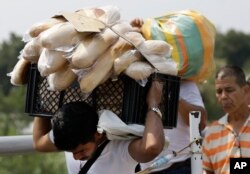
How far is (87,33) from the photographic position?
4191mm

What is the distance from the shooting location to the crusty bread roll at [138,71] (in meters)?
4.11

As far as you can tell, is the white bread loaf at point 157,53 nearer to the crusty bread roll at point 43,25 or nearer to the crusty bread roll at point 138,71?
the crusty bread roll at point 138,71

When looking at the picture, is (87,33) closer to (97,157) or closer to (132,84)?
(132,84)

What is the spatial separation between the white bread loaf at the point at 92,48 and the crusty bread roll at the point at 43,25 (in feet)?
0.77

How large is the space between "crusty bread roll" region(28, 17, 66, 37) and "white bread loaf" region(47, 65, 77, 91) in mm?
245

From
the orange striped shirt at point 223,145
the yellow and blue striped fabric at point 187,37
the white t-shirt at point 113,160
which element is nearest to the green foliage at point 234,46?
the orange striped shirt at point 223,145

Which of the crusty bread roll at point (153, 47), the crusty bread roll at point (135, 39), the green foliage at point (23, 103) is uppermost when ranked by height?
the crusty bread roll at point (135, 39)

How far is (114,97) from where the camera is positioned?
4.28 metres

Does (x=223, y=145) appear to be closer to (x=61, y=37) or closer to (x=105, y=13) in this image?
(x=105, y=13)

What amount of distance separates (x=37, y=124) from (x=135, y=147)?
0.72 meters

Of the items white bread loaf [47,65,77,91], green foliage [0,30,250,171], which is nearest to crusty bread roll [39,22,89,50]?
white bread loaf [47,65,77,91]

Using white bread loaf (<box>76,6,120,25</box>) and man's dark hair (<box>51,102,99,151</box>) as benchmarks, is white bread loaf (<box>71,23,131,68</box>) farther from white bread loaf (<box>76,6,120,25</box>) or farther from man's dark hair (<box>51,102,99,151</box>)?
man's dark hair (<box>51,102,99,151</box>)

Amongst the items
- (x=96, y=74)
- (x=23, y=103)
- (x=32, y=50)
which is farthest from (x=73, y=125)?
(x=23, y=103)

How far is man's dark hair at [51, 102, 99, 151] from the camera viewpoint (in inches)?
163
